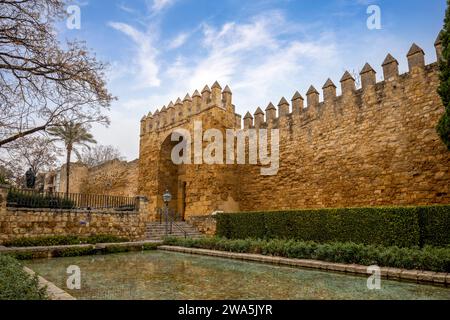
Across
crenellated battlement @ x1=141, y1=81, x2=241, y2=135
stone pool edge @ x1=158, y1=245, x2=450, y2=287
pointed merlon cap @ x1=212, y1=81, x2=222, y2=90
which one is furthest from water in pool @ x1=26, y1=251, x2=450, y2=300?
pointed merlon cap @ x1=212, y1=81, x2=222, y2=90

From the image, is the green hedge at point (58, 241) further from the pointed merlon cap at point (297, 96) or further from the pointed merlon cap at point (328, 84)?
the pointed merlon cap at point (328, 84)

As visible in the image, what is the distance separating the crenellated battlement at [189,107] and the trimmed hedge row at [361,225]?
7.67 metres

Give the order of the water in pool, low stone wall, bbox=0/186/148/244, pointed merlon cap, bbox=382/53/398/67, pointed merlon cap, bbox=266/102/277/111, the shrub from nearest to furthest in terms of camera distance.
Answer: the shrub
the water in pool
low stone wall, bbox=0/186/148/244
pointed merlon cap, bbox=382/53/398/67
pointed merlon cap, bbox=266/102/277/111

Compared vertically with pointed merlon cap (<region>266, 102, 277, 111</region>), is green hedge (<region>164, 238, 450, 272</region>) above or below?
below

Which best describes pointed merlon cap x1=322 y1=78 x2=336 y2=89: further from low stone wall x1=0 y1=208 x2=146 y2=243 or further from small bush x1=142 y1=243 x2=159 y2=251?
low stone wall x1=0 y1=208 x2=146 y2=243

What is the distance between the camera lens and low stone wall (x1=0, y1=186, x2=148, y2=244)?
9.70 metres

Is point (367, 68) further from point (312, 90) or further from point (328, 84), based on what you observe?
point (312, 90)

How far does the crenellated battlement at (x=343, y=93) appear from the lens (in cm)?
1038

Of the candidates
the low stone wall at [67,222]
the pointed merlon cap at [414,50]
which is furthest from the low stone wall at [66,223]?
the pointed merlon cap at [414,50]

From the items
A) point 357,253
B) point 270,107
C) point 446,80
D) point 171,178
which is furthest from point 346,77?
point 171,178

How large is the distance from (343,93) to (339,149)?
2398 millimetres

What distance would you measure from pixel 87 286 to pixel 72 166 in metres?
26.3

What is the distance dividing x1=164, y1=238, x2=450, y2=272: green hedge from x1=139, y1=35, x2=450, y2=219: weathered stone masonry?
182 inches

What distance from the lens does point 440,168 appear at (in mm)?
9406
